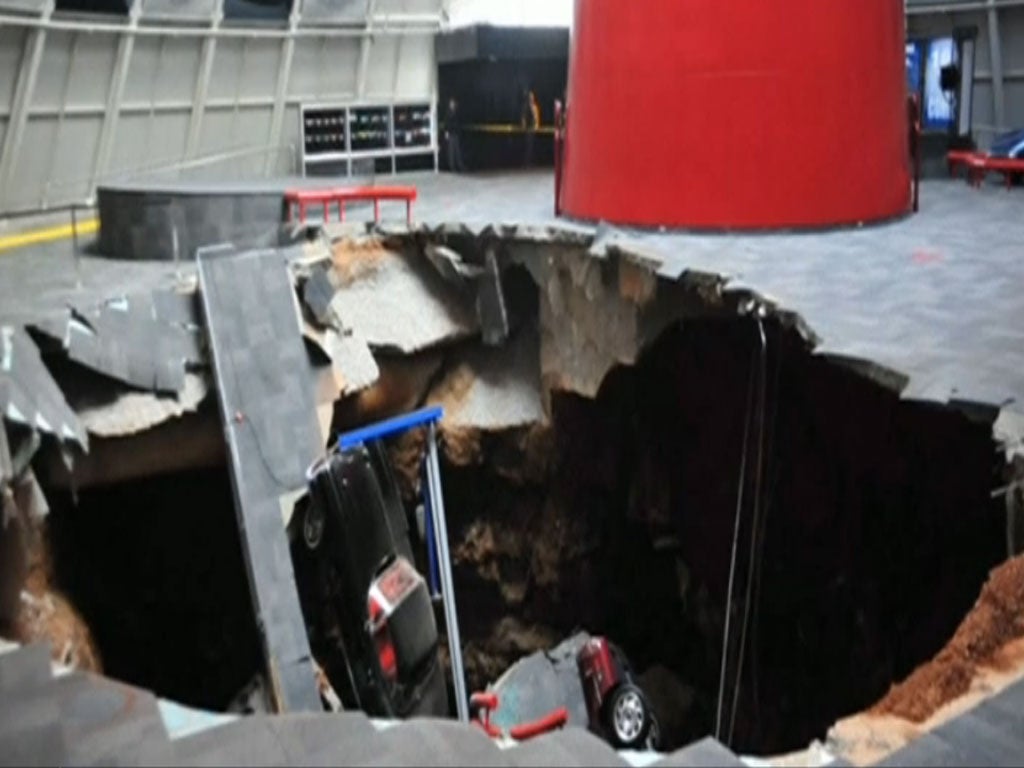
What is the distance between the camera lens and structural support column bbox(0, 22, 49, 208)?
1151 centimetres

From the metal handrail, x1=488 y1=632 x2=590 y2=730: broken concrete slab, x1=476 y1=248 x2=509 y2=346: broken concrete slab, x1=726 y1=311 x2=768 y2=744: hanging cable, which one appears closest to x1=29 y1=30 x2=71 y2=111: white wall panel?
the metal handrail

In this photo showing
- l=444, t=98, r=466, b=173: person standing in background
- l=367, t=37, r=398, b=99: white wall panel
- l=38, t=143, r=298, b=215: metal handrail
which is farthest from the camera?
l=444, t=98, r=466, b=173: person standing in background

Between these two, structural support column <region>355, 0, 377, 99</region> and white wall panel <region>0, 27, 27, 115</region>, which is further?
structural support column <region>355, 0, 377, 99</region>

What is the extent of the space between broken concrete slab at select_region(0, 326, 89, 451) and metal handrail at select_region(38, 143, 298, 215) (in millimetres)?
4950

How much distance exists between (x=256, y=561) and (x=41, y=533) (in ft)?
4.76

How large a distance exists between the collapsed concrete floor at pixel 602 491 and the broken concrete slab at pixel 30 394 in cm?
44

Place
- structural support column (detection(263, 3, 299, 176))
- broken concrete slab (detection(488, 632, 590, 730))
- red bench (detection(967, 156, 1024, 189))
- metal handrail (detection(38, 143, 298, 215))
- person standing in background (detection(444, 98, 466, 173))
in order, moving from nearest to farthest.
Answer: broken concrete slab (detection(488, 632, 590, 730)), metal handrail (detection(38, 143, 298, 215)), red bench (detection(967, 156, 1024, 189)), structural support column (detection(263, 3, 299, 176)), person standing in background (detection(444, 98, 466, 173))

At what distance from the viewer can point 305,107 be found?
15.7m

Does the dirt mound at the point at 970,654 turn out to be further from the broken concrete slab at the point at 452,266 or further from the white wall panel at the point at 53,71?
the white wall panel at the point at 53,71

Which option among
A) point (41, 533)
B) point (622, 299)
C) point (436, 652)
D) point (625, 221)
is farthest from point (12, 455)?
point (625, 221)

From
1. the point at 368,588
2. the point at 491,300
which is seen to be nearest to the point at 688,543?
the point at 491,300

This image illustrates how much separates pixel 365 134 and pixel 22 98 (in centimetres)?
563

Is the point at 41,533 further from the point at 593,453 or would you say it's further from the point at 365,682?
the point at 593,453

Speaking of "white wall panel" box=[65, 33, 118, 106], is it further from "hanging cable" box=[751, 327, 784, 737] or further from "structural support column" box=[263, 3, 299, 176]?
"hanging cable" box=[751, 327, 784, 737]
